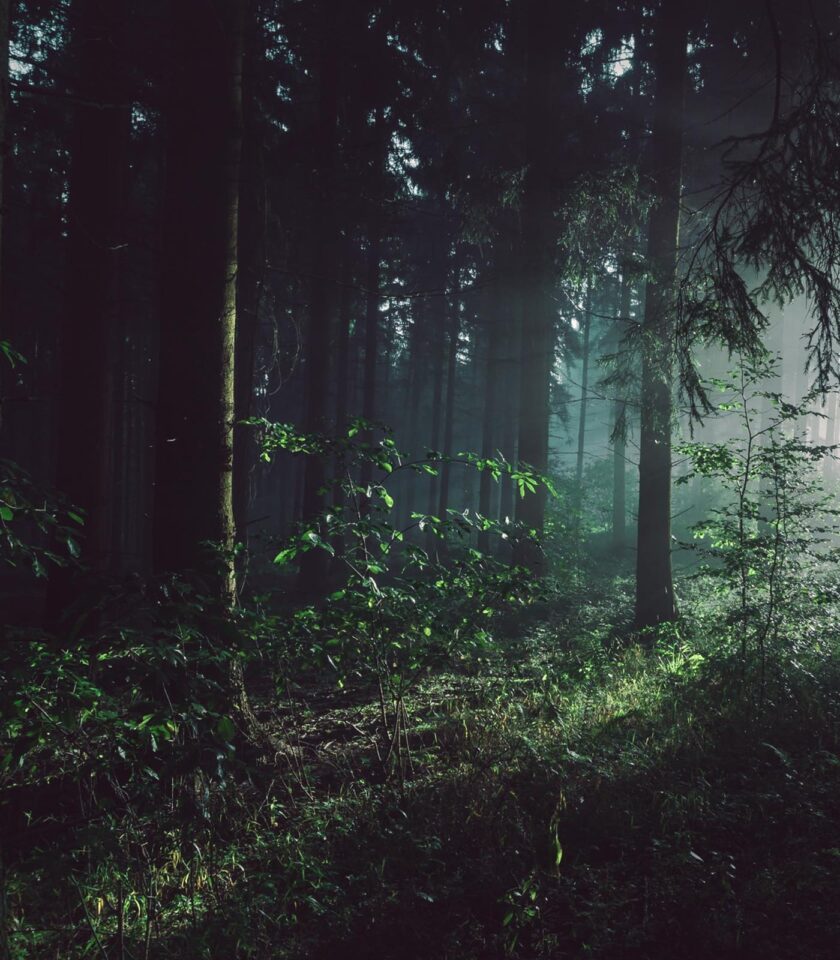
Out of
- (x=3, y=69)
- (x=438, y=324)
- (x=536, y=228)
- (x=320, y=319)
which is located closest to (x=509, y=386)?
(x=438, y=324)

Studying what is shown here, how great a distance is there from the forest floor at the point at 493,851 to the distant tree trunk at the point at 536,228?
656cm

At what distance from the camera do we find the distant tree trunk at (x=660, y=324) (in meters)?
10.1

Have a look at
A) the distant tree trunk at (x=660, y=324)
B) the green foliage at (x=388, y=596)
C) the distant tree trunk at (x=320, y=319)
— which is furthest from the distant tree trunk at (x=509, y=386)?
the green foliage at (x=388, y=596)

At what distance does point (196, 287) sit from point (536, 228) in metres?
9.16

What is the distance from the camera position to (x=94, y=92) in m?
7.50

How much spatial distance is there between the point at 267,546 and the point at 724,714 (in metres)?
4.72

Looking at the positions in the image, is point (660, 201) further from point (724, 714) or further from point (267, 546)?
point (267, 546)

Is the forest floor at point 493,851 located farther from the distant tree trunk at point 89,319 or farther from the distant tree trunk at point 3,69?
the distant tree trunk at point 89,319

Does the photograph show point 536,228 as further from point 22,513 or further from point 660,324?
point 22,513

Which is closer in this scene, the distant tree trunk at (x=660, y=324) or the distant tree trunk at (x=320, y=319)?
the distant tree trunk at (x=660, y=324)

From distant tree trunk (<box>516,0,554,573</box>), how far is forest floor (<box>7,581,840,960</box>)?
21.5 ft

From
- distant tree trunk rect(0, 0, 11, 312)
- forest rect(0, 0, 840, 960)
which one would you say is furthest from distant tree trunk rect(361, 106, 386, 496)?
distant tree trunk rect(0, 0, 11, 312)

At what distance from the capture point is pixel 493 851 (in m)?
3.95

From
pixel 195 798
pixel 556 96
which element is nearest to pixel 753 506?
pixel 195 798
